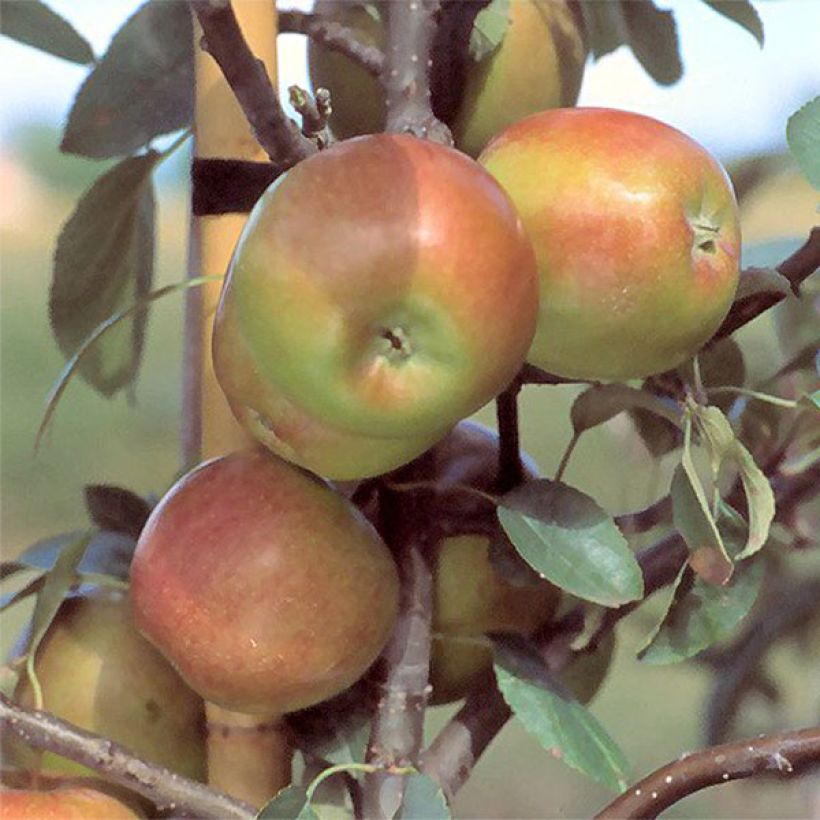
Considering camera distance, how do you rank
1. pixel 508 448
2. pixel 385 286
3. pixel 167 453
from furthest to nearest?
pixel 167 453 → pixel 508 448 → pixel 385 286

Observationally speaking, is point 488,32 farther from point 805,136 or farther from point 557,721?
point 557,721

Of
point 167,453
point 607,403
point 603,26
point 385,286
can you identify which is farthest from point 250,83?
point 167,453

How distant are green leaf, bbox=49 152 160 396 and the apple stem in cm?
17

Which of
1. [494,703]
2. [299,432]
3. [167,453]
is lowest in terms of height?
[167,453]

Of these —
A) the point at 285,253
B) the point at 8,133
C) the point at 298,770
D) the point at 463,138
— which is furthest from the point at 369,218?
the point at 8,133

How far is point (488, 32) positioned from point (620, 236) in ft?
0.38

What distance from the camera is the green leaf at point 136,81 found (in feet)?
1.53

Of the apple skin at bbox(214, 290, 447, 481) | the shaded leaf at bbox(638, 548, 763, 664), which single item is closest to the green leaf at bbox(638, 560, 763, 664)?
the shaded leaf at bbox(638, 548, 763, 664)

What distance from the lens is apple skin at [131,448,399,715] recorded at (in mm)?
346

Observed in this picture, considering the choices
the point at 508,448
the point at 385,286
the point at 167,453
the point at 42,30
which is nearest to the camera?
the point at 385,286

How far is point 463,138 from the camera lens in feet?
1.35

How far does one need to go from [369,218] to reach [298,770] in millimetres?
271

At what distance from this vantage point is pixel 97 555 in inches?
16.9

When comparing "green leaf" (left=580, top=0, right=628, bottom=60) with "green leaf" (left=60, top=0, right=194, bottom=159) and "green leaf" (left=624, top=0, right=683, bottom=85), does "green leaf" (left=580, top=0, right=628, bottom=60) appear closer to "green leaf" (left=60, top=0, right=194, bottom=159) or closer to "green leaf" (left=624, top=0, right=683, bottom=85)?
"green leaf" (left=624, top=0, right=683, bottom=85)
